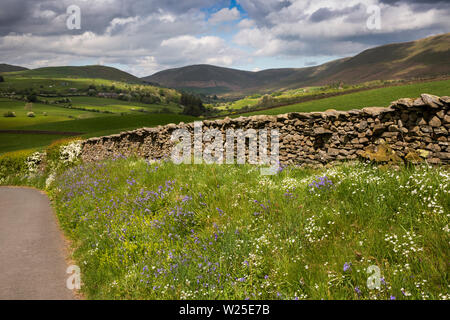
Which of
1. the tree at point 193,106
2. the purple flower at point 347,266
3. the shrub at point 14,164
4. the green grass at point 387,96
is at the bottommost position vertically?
the shrub at point 14,164

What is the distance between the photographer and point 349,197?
5.16m

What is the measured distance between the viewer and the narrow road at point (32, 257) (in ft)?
16.1

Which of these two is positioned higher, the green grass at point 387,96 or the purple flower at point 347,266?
the green grass at point 387,96

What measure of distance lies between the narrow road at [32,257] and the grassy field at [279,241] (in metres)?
0.48

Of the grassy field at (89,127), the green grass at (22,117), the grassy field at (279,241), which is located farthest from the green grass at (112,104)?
the grassy field at (279,241)

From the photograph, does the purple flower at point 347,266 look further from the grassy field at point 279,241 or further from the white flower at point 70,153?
the white flower at point 70,153

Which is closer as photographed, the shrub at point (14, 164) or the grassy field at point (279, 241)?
the grassy field at point (279, 241)

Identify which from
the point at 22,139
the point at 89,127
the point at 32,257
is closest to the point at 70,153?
the point at 32,257

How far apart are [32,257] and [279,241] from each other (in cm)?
595

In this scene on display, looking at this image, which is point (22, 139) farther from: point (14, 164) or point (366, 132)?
point (366, 132)

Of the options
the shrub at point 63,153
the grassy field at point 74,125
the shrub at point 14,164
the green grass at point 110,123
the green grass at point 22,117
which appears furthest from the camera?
the green grass at point 22,117

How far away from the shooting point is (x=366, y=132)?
26.5ft
